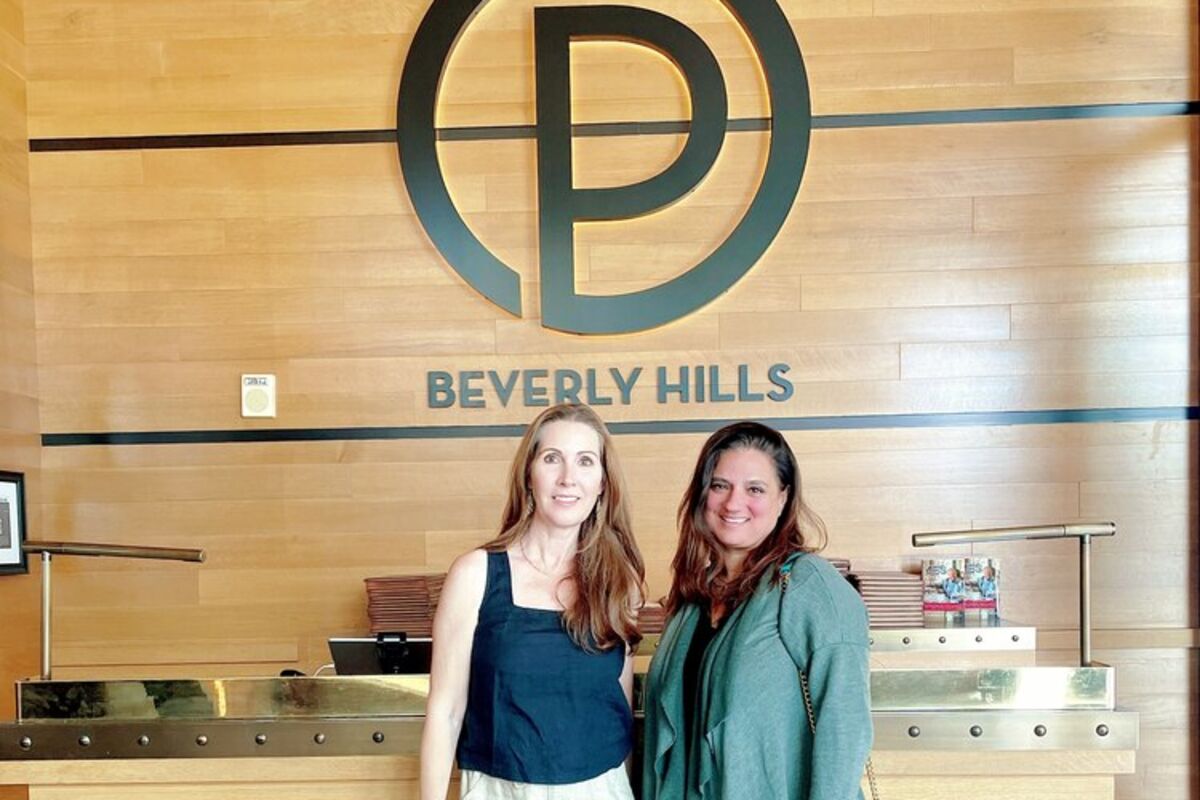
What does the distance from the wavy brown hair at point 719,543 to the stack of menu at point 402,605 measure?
164cm

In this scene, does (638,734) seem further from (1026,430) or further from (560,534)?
(1026,430)

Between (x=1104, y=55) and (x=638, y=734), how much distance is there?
2.97m

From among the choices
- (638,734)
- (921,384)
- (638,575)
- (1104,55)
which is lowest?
(638,734)

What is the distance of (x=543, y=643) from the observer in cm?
184

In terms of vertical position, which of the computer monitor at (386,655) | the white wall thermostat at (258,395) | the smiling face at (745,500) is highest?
the white wall thermostat at (258,395)

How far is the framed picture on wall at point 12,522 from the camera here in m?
3.48

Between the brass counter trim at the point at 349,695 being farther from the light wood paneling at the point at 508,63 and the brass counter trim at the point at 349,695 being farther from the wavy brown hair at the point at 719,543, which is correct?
the light wood paneling at the point at 508,63

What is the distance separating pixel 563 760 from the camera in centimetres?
182

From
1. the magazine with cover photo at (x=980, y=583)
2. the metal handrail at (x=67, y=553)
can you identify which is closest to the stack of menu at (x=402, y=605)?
the metal handrail at (x=67, y=553)

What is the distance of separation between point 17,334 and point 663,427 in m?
2.25

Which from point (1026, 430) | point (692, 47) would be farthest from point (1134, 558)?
point (692, 47)

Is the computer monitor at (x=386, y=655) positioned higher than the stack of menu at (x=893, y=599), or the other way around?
the computer monitor at (x=386, y=655)

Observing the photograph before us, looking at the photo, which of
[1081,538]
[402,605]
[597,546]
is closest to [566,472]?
[597,546]

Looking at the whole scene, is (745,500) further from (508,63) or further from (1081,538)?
(508,63)
